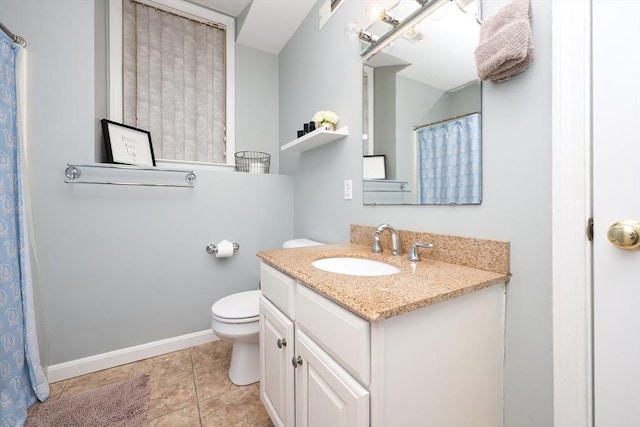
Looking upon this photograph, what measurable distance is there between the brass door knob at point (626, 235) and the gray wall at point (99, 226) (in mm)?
1981

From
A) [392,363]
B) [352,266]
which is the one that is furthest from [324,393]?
[352,266]

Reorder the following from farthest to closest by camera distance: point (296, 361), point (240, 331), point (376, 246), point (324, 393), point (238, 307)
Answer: point (238, 307) < point (240, 331) < point (376, 246) < point (296, 361) < point (324, 393)

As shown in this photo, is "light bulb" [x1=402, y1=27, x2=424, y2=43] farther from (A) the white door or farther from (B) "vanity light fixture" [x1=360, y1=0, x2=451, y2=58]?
(A) the white door

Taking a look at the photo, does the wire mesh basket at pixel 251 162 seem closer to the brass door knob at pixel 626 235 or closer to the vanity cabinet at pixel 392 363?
the vanity cabinet at pixel 392 363

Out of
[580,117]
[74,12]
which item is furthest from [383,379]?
[74,12]

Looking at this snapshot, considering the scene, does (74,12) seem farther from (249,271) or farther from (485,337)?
(485,337)

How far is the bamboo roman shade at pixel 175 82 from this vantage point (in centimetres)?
198

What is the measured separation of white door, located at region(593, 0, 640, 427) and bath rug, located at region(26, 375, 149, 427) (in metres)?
1.79

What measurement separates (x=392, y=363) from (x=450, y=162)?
31.1 inches

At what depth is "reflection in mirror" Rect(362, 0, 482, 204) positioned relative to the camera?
0.96 meters

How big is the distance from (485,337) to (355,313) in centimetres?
51

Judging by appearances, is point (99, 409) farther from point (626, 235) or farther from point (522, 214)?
point (626, 235)

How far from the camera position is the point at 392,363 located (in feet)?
2.06

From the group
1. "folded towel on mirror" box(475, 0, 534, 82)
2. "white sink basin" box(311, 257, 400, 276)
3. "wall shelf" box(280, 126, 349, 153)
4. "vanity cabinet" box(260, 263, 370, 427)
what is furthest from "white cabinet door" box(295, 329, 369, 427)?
"wall shelf" box(280, 126, 349, 153)
